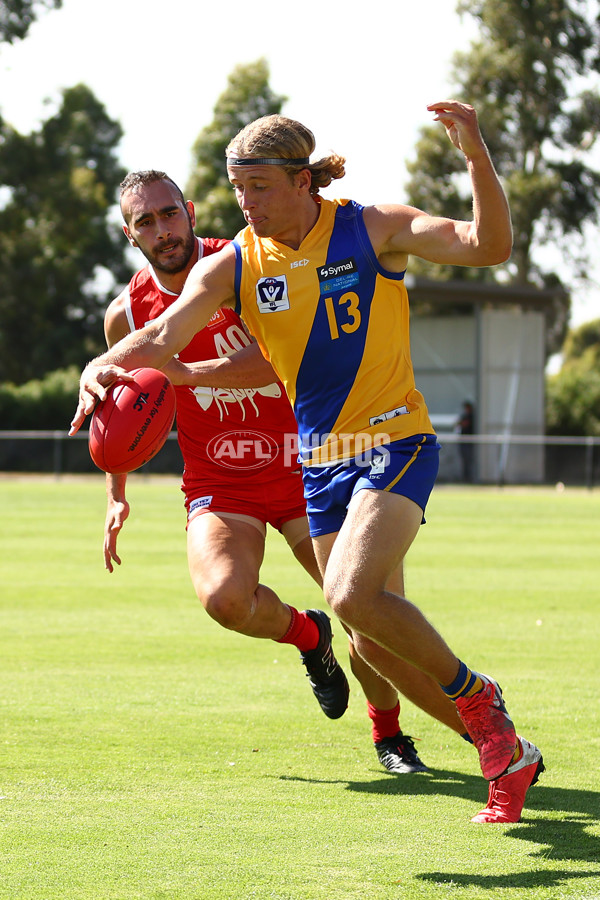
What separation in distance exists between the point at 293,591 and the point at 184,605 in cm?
118

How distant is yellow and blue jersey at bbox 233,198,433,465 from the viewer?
15.7ft

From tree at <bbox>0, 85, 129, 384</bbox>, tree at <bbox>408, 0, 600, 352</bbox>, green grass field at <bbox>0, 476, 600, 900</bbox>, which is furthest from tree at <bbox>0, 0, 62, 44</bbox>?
green grass field at <bbox>0, 476, 600, 900</bbox>

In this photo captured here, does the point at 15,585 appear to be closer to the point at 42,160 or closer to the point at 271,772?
the point at 271,772

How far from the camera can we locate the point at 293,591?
11.4m

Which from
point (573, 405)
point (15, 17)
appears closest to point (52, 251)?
point (15, 17)

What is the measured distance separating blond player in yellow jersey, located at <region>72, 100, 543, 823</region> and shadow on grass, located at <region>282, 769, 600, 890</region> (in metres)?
0.16

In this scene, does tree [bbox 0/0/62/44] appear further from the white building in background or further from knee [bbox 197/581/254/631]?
knee [bbox 197/581/254/631]

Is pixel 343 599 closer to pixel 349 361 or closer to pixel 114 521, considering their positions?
pixel 349 361

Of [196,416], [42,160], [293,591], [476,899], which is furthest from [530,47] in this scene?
[476,899]

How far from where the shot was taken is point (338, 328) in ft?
15.7

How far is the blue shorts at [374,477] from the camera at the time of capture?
468 centimetres

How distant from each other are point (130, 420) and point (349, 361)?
88cm

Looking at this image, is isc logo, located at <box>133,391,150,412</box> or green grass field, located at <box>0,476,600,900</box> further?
isc logo, located at <box>133,391,150,412</box>

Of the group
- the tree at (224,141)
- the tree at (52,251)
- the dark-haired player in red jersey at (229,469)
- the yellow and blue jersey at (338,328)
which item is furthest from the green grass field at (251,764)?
the tree at (52,251)
